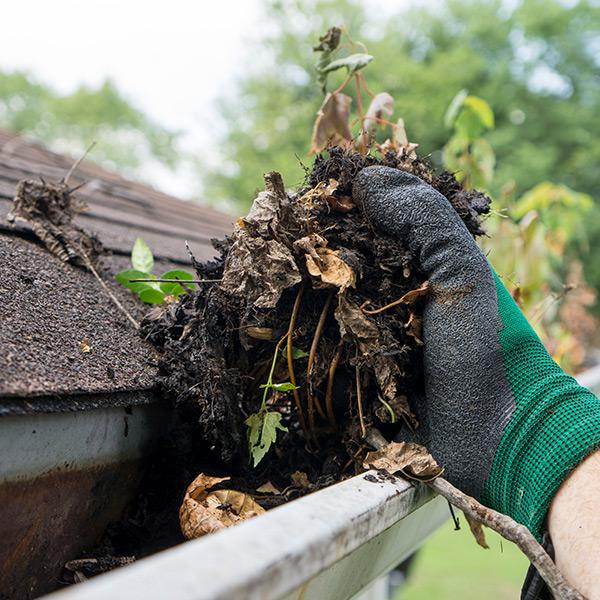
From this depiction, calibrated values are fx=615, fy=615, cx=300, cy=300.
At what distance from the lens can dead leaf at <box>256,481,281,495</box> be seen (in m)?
0.99

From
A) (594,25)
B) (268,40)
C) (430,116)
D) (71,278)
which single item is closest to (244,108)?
(268,40)

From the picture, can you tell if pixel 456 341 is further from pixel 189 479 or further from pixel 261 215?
pixel 189 479

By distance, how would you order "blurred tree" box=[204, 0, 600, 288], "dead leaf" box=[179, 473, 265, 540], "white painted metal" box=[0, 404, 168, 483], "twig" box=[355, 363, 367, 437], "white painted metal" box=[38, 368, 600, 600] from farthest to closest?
1. "blurred tree" box=[204, 0, 600, 288]
2. "twig" box=[355, 363, 367, 437]
3. "dead leaf" box=[179, 473, 265, 540]
4. "white painted metal" box=[0, 404, 168, 483]
5. "white painted metal" box=[38, 368, 600, 600]

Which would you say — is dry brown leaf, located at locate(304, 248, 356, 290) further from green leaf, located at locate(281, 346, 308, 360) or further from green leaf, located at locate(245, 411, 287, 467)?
green leaf, located at locate(245, 411, 287, 467)

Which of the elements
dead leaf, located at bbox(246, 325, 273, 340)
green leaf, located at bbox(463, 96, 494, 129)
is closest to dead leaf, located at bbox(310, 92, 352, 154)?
dead leaf, located at bbox(246, 325, 273, 340)

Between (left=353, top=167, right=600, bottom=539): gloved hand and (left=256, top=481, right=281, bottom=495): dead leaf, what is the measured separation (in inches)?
9.8

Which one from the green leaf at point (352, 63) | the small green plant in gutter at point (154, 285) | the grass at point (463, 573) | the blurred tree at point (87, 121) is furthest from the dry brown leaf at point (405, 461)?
the blurred tree at point (87, 121)

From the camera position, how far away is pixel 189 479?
1.01 metres

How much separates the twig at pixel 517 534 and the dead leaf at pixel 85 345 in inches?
21.6

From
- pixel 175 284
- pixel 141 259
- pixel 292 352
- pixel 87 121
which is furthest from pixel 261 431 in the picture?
pixel 87 121

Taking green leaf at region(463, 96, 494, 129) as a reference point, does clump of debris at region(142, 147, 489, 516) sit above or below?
below

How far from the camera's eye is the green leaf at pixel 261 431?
0.96m

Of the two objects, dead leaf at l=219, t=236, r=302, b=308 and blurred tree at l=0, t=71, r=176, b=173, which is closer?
dead leaf at l=219, t=236, r=302, b=308

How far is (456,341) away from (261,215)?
1.20ft
